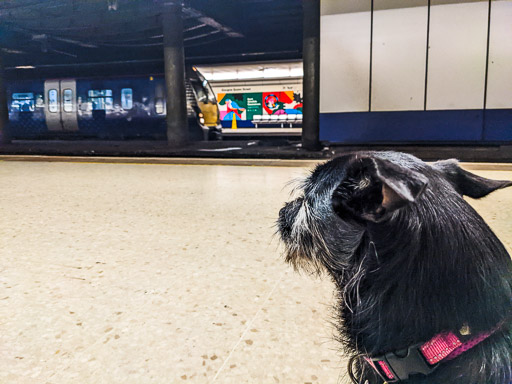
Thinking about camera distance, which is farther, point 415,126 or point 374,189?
point 415,126

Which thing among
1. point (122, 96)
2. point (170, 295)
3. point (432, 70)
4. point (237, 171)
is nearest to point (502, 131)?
point (432, 70)

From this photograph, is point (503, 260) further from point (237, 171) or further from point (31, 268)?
point (237, 171)

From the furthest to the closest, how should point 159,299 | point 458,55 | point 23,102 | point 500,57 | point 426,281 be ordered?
point 23,102, point 458,55, point 500,57, point 159,299, point 426,281

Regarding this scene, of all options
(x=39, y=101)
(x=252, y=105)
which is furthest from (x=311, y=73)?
(x=39, y=101)

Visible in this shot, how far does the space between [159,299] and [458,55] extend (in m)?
8.48

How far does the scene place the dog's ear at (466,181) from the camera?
1.05m

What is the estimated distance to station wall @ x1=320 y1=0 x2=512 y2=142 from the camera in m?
8.10

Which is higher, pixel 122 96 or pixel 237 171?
pixel 122 96

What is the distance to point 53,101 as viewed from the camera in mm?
14453

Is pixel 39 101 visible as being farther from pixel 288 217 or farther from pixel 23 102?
pixel 288 217

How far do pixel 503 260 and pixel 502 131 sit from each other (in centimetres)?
873

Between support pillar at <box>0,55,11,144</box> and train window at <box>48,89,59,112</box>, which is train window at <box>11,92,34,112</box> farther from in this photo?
support pillar at <box>0,55,11,144</box>

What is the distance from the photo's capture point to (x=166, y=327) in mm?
1526

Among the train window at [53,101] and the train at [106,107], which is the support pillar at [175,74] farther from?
the train window at [53,101]
